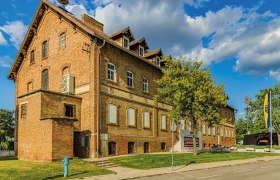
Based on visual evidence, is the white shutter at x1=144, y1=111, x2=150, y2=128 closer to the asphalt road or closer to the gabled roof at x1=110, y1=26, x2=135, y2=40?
the gabled roof at x1=110, y1=26, x2=135, y2=40

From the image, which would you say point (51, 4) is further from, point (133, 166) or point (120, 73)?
point (133, 166)

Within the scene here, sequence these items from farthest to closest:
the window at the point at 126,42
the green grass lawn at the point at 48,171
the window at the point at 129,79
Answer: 1. the window at the point at 126,42
2. the window at the point at 129,79
3. the green grass lawn at the point at 48,171

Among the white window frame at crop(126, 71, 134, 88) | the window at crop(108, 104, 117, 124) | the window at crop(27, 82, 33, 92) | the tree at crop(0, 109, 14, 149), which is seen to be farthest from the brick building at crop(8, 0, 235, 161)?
the tree at crop(0, 109, 14, 149)

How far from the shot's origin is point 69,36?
2859 cm

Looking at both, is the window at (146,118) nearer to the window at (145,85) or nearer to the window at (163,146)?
the window at (145,85)

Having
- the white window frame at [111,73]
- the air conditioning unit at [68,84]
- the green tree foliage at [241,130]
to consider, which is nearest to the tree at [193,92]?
the white window frame at [111,73]

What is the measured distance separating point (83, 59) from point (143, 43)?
9235 mm

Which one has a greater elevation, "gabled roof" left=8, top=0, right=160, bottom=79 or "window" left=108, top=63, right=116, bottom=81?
"gabled roof" left=8, top=0, right=160, bottom=79

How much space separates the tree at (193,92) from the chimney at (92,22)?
9.65m

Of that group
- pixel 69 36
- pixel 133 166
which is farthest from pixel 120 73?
pixel 133 166

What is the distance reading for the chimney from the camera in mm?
32781

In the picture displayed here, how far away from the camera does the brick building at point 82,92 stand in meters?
23.3

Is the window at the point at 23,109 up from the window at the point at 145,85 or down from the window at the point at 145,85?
down

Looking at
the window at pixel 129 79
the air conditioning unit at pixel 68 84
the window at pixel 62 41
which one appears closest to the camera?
the air conditioning unit at pixel 68 84
